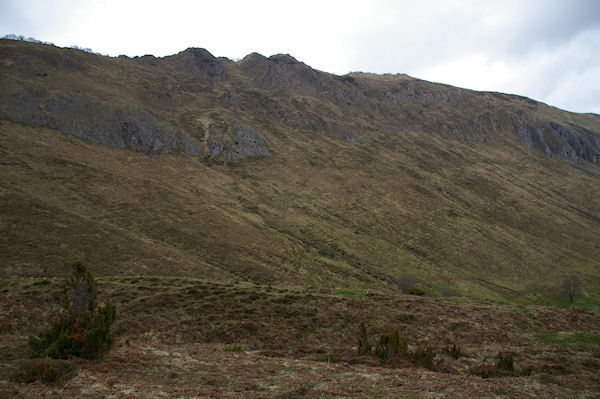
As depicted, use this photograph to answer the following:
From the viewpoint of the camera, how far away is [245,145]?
95125 mm

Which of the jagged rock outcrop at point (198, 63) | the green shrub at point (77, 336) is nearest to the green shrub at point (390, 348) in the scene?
the green shrub at point (77, 336)

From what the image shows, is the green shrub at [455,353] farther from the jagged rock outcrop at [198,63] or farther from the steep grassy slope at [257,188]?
the jagged rock outcrop at [198,63]

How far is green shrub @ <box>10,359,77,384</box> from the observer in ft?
30.6

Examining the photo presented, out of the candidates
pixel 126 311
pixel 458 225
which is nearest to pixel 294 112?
pixel 458 225

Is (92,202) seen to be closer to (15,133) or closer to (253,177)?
(15,133)

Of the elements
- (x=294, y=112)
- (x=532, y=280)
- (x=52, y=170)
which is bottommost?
(x=532, y=280)

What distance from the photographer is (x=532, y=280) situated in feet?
196

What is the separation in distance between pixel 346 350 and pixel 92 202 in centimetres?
4511

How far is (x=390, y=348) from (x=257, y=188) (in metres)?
64.0

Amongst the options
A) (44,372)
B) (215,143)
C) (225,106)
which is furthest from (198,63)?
(44,372)

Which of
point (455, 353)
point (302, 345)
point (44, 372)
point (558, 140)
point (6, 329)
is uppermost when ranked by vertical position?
point (558, 140)

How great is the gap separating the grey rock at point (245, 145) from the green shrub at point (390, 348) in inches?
3076

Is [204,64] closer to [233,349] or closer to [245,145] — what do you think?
[245,145]

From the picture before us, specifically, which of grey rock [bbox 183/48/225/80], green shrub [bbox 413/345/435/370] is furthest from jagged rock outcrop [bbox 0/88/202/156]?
green shrub [bbox 413/345/435/370]
